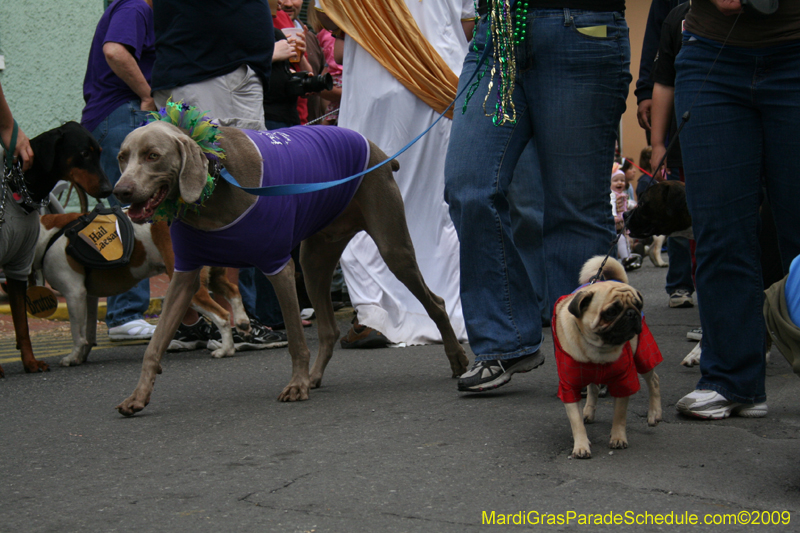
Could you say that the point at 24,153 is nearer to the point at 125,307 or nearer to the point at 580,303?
the point at 125,307

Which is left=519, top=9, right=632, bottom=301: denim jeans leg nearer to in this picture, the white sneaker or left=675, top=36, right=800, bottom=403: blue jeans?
left=675, top=36, right=800, bottom=403: blue jeans

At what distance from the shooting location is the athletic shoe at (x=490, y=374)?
3.76 meters

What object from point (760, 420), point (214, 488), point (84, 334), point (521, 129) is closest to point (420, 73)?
point (521, 129)

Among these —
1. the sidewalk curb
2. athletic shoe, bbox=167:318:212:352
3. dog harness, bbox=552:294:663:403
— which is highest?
dog harness, bbox=552:294:663:403

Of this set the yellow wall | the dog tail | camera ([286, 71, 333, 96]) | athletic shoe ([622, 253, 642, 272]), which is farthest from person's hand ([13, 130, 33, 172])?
the yellow wall

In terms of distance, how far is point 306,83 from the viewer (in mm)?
6098

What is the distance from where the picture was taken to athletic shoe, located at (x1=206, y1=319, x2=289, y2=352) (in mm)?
5961

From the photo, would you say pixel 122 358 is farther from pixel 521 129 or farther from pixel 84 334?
pixel 521 129

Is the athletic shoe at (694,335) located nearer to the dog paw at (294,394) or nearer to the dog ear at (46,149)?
the dog paw at (294,394)

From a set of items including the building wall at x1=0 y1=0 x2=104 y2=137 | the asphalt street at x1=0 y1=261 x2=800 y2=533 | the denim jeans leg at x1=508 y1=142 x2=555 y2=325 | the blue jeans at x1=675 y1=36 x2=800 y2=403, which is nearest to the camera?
the asphalt street at x1=0 y1=261 x2=800 y2=533

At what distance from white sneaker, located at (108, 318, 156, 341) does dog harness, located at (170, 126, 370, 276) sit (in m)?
2.65

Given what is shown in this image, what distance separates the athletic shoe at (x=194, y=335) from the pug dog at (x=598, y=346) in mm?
3713

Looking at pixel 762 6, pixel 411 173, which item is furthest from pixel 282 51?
pixel 762 6

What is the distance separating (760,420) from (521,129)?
1.54 metres
